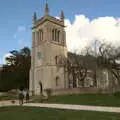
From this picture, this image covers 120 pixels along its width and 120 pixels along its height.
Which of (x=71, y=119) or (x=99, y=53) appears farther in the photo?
(x=99, y=53)

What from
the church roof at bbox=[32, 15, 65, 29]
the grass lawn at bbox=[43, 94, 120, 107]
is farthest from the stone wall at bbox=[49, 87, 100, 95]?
the church roof at bbox=[32, 15, 65, 29]

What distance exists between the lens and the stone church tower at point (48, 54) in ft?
181

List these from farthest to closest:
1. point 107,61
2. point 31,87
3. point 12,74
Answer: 1. point 12,74
2. point 31,87
3. point 107,61

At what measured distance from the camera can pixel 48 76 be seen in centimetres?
5447

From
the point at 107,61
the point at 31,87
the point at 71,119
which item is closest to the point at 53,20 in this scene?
the point at 31,87

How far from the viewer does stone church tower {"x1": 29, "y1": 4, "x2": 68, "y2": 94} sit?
55250 millimetres

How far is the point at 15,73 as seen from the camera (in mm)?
70062

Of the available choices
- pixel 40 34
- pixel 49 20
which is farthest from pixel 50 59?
pixel 49 20

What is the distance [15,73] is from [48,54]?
18.7m

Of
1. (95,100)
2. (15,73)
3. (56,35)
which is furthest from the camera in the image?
(15,73)

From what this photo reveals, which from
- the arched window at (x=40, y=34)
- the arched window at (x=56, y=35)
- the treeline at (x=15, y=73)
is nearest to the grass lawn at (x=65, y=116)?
the arched window at (x=56, y=35)

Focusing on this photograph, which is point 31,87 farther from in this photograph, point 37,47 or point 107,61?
point 107,61

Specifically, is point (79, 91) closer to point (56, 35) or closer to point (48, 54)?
point (48, 54)

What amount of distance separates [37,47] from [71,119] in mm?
47871
